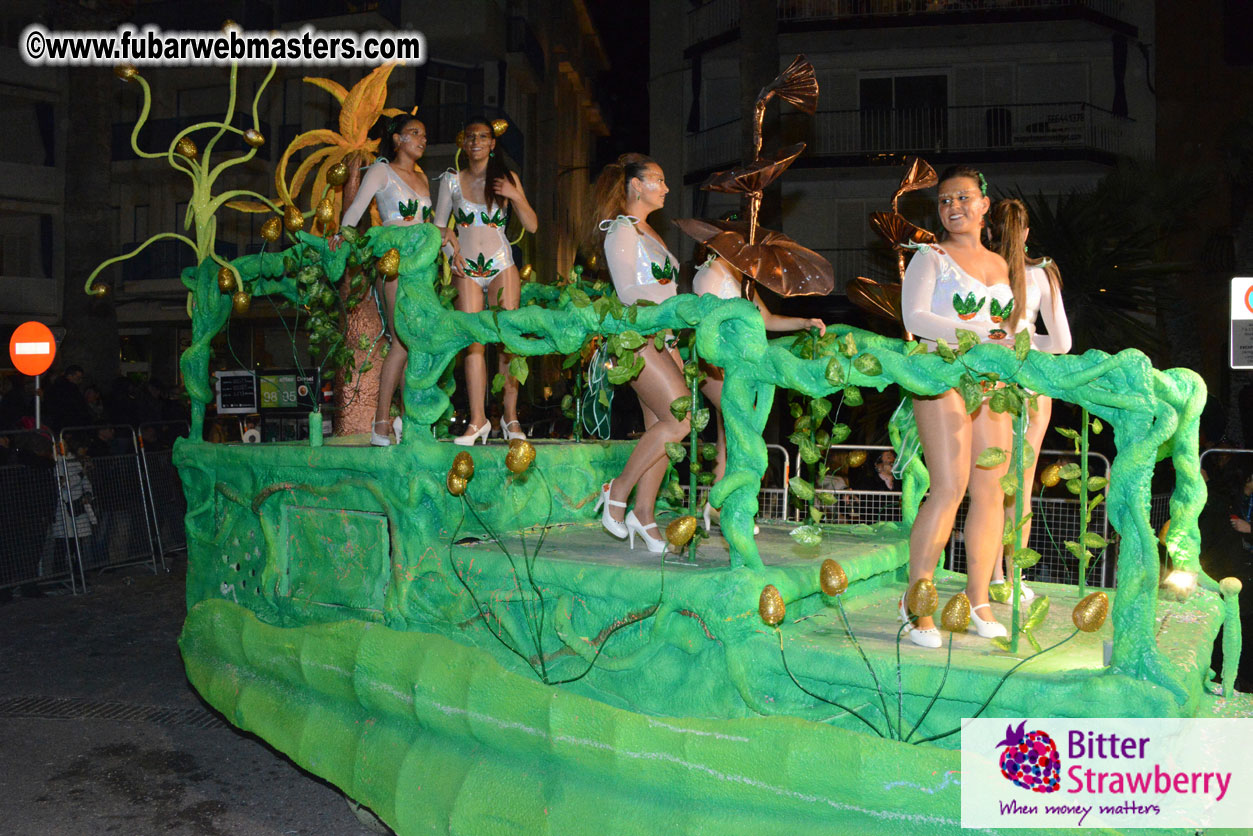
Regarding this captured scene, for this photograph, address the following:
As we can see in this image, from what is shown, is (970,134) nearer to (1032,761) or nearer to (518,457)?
(518,457)

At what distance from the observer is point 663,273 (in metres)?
4.05

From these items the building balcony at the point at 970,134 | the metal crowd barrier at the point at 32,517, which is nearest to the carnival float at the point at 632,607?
the metal crowd barrier at the point at 32,517

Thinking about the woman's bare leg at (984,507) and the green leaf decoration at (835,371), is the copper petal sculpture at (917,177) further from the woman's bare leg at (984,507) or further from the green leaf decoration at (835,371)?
the green leaf decoration at (835,371)

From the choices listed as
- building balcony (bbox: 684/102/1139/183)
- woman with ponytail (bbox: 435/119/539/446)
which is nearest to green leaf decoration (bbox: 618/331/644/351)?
woman with ponytail (bbox: 435/119/539/446)

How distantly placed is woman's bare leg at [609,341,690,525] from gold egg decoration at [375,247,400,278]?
971 mm

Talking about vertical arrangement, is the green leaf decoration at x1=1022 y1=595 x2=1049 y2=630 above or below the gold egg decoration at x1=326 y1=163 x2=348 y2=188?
below

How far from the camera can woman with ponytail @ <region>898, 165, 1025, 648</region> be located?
3.31 meters

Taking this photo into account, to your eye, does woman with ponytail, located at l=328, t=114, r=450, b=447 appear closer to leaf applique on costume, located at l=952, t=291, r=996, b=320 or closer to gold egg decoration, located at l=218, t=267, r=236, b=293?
gold egg decoration, located at l=218, t=267, r=236, b=293

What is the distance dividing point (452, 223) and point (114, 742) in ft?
9.51

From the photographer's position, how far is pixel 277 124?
76.8ft

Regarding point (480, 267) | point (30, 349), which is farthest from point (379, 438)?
point (30, 349)

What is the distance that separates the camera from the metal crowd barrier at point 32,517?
8391 millimetres

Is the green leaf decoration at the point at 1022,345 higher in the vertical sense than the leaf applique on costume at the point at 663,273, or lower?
lower

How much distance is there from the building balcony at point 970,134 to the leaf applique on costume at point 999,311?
1410 cm
